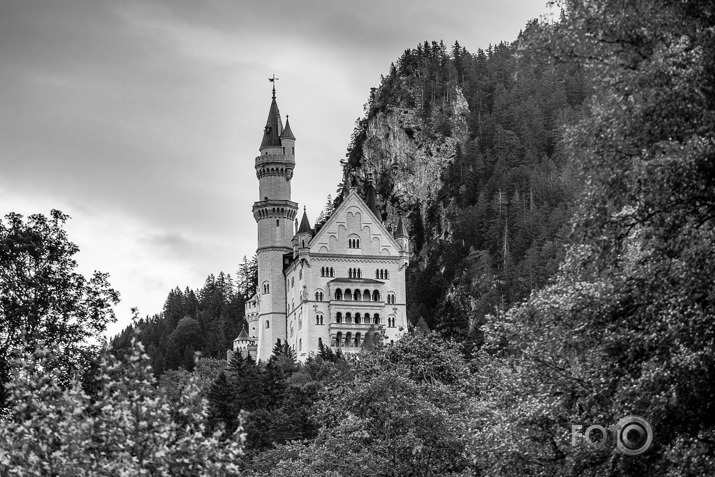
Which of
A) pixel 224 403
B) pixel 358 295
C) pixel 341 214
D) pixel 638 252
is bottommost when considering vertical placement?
pixel 638 252

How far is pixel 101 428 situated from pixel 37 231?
24.6 meters

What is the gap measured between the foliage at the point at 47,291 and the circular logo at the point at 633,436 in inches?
900

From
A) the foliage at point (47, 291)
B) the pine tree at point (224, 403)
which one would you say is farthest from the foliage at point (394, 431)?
the pine tree at point (224, 403)

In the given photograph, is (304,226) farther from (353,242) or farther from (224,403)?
(224,403)

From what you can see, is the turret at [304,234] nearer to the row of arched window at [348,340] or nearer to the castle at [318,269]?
the castle at [318,269]

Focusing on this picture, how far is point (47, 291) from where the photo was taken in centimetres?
4359

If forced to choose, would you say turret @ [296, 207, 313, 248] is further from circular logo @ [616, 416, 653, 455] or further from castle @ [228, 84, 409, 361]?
circular logo @ [616, 416, 653, 455]

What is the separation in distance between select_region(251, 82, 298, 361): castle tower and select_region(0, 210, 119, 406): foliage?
365 ft

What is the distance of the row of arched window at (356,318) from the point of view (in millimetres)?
148875

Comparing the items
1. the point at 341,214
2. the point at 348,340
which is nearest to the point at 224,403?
the point at 348,340

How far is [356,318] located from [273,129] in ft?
97.1

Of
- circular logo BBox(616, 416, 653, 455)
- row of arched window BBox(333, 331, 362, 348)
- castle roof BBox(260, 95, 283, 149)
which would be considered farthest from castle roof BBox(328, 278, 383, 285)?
circular logo BBox(616, 416, 653, 455)

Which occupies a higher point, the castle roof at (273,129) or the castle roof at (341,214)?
the castle roof at (273,129)

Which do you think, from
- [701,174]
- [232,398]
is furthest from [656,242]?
[232,398]
